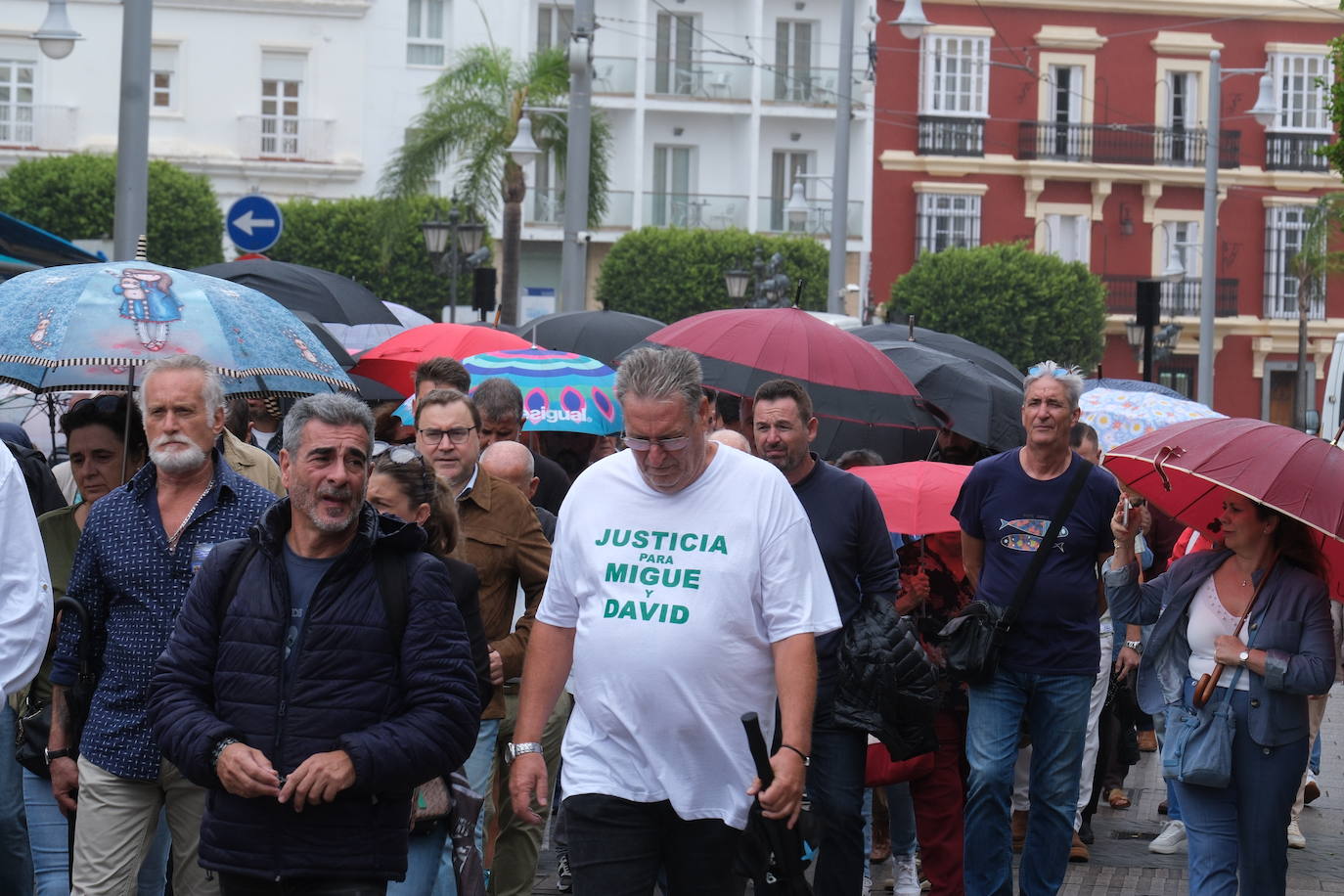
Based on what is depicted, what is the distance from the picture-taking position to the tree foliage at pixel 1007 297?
160 feet

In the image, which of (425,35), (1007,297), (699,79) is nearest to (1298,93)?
(1007,297)

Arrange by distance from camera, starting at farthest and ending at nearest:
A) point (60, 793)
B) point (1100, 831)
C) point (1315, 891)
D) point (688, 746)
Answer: point (1100, 831), point (1315, 891), point (60, 793), point (688, 746)

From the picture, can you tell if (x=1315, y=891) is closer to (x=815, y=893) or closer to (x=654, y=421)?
(x=815, y=893)

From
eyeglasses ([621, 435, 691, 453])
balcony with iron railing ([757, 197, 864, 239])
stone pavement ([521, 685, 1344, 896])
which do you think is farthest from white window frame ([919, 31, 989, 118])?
eyeglasses ([621, 435, 691, 453])

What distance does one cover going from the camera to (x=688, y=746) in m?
5.01

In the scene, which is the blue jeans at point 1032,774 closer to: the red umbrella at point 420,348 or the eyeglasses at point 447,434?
the eyeglasses at point 447,434

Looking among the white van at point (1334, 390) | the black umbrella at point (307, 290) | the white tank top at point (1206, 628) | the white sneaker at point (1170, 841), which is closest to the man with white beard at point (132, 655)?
the white tank top at point (1206, 628)

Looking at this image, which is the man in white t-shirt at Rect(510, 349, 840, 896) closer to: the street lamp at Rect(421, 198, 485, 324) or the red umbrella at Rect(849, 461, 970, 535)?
the red umbrella at Rect(849, 461, 970, 535)

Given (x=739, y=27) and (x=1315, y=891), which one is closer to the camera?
(x=1315, y=891)

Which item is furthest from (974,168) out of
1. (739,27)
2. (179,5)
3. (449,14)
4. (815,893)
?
(815,893)

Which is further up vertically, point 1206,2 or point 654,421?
point 1206,2

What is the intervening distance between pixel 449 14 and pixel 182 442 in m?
44.1

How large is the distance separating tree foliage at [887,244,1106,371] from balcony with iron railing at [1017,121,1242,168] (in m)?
3.84

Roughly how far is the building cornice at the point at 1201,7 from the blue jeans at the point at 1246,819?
1835 inches
